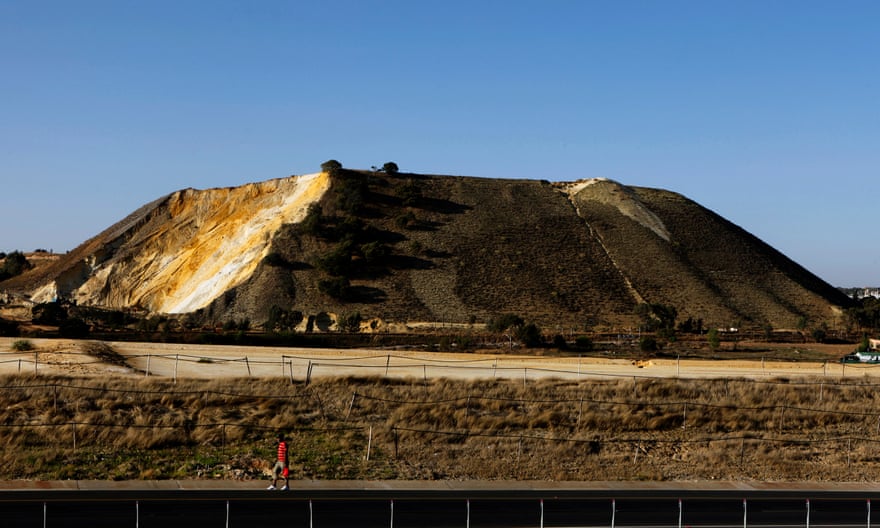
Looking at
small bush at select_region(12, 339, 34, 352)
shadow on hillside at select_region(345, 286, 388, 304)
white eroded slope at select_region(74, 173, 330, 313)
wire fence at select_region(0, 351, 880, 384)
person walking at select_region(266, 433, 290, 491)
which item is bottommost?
person walking at select_region(266, 433, 290, 491)

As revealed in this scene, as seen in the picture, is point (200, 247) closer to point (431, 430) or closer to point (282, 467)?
point (431, 430)

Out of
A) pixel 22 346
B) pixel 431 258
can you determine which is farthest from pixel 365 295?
pixel 22 346

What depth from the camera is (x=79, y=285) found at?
101062mm

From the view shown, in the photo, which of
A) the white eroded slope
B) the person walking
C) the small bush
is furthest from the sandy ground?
the white eroded slope

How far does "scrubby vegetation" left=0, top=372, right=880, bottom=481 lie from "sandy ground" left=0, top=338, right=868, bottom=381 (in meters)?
5.47

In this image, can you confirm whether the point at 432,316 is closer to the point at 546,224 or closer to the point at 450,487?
the point at 546,224

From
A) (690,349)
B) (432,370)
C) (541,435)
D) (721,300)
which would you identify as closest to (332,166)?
(721,300)

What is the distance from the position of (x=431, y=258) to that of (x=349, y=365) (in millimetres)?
40190

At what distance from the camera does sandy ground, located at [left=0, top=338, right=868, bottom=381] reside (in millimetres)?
47156

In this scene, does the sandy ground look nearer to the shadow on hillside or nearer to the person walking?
the person walking

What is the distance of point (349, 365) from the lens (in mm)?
53469

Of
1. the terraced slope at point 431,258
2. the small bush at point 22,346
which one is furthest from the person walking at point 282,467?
the terraced slope at point 431,258

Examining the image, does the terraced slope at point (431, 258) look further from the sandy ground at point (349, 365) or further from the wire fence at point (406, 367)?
the wire fence at point (406, 367)

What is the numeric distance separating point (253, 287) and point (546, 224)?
113ft
